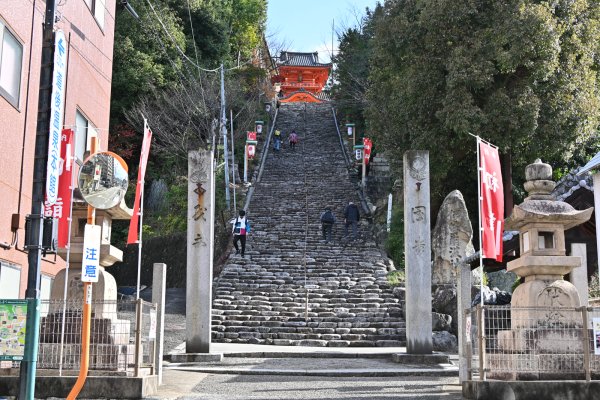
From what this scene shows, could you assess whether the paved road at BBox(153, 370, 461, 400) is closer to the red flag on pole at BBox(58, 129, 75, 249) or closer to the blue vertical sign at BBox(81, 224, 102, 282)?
the blue vertical sign at BBox(81, 224, 102, 282)

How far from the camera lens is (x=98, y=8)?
19688 mm

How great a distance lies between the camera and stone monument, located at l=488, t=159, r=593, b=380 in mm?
9961

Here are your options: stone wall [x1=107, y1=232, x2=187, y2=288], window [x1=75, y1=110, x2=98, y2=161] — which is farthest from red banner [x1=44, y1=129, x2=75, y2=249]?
stone wall [x1=107, y1=232, x2=187, y2=288]

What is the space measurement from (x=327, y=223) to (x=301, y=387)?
15064 mm

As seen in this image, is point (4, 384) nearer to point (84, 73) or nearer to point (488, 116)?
point (84, 73)

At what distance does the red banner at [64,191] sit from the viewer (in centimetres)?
1117

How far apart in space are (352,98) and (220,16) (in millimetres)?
8894

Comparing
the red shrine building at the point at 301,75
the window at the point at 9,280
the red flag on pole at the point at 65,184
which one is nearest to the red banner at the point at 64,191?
the red flag on pole at the point at 65,184

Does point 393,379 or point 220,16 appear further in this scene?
Answer: point 220,16

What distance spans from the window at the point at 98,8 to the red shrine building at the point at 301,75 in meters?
42.2

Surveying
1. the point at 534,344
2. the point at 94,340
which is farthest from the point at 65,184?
the point at 534,344

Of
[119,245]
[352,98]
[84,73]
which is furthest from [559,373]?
[352,98]

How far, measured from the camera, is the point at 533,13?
22.3 m

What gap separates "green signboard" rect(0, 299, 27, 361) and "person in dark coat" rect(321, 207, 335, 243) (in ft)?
59.4
